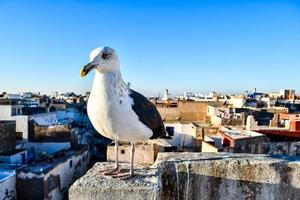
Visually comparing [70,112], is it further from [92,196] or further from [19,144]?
[92,196]

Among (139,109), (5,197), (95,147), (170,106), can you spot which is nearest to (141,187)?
(139,109)

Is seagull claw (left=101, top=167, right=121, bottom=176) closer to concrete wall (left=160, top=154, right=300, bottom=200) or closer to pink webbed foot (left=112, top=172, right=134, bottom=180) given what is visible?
pink webbed foot (left=112, top=172, right=134, bottom=180)

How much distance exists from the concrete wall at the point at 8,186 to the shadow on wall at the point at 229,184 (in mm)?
12008

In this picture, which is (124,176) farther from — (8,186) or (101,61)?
(8,186)

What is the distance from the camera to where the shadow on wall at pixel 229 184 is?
9.92ft

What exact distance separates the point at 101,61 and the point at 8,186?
1272 centimetres

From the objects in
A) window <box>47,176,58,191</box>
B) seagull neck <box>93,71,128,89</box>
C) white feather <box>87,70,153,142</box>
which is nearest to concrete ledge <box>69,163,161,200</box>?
white feather <box>87,70,153,142</box>

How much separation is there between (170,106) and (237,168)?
2606cm

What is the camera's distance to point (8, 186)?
14.0 m

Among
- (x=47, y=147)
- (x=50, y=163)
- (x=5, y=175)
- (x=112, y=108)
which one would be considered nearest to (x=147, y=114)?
(x=112, y=108)

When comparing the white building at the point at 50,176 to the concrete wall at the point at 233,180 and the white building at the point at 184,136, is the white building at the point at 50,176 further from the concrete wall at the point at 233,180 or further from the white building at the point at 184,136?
the concrete wall at the point at 233,180

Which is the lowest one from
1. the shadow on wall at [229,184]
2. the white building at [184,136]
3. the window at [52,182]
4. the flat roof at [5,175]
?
the window at [52,182]

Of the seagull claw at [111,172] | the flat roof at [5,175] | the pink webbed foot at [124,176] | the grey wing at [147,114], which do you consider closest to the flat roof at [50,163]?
the flat roof at [5,175]

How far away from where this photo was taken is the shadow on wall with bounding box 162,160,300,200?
3023mm
